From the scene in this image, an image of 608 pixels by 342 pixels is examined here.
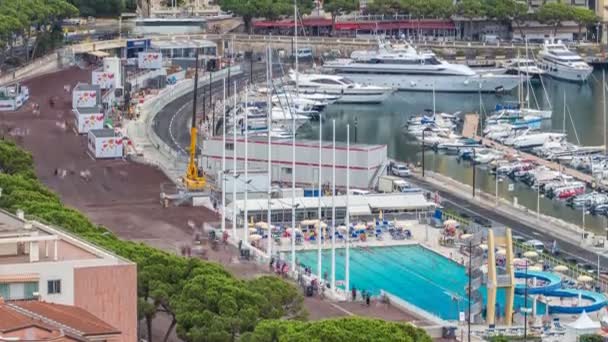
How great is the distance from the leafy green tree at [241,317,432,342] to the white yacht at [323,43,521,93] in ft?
229

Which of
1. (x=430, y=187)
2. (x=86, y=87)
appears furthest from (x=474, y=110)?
(x=430, y=187)

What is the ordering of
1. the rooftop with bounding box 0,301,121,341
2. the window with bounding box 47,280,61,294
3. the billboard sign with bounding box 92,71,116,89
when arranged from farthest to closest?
the billboard sign with bounding box 92,71,116,89 < the window with bounding box 47,280,61,294 < the rooftop with bounding box 0,301,121,341

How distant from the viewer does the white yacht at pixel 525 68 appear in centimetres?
10719

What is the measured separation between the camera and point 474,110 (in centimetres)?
9719

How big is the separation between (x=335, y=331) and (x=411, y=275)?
17968 millimetres

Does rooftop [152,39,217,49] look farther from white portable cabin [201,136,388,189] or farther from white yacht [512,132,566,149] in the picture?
white portable cabin [201,136,388,189]

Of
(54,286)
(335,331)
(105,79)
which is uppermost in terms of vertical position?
(54,286)

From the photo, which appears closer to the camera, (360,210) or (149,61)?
(360,210)

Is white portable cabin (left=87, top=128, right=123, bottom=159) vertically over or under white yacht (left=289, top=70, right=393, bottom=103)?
over

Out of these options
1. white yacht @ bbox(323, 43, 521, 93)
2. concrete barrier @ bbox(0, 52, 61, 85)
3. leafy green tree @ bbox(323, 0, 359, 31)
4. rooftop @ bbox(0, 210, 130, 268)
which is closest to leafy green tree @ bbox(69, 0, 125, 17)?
leafy green tree @ bbox(323, 0, 359, 31)

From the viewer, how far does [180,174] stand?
6650cm

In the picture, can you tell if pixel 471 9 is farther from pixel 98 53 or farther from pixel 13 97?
pixel 13 97

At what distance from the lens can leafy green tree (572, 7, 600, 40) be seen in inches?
4761

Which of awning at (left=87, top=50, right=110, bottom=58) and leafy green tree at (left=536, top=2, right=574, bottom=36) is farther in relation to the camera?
leafy green tree at (left=536, top=2, right=574, bottom=36)
